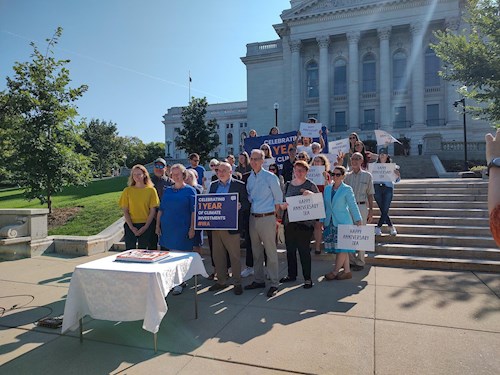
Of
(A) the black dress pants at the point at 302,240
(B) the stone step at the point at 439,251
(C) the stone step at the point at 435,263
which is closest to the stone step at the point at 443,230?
(B) the stone step at the point at 439,251

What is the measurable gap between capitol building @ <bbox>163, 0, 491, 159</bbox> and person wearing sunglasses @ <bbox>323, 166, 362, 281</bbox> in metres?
39.8

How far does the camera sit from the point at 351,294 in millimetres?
5578

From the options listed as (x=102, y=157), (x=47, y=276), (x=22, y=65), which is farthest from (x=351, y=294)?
(x=102, y=157)

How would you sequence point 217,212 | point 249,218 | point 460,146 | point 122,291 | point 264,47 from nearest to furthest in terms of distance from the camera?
1. point 122,291
2. point 217,212
3. point 249,218
4. point 460,146
5. point 264,47

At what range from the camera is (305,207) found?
5809 mm

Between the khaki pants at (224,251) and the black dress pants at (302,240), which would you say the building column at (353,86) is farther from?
the khaki pants at (224,251)

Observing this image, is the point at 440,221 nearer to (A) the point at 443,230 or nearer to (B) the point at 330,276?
(A) the point at 443,230

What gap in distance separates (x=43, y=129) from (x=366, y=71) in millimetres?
44796

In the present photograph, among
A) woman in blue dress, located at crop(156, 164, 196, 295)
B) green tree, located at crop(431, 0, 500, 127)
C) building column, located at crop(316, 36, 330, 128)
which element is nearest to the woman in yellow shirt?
woman in blue dress, located at crop(156, 164, 196, 295)

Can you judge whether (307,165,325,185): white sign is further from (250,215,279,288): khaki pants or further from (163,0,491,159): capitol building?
(163,0,491,159): capitol building

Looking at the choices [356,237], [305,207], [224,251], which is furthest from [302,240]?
[224,251]

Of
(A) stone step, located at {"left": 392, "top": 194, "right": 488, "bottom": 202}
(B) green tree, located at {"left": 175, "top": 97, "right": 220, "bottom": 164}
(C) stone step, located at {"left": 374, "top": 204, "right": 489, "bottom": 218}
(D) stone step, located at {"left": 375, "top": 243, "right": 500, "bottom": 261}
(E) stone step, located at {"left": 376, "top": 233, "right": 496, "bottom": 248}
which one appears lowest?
(D) stone step, located at {"left": 375, "top": 243, "right": 500, "bottom": 261}

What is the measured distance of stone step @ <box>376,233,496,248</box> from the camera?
784cm

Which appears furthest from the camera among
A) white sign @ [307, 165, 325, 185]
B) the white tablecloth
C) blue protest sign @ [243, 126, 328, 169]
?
blue protest sign @ [243, 126, 328, 169]
